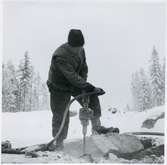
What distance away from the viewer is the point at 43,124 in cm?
200

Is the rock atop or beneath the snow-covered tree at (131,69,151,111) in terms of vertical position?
beneath

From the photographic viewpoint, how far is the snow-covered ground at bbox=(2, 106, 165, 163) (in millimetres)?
1981

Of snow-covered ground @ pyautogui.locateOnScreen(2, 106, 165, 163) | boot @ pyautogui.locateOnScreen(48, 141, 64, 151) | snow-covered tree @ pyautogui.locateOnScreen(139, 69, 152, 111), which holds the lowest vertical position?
boot @ pyautogui.locateOnScreen(48, 141, 64, 151)

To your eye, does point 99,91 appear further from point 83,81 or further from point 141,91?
point 141,91

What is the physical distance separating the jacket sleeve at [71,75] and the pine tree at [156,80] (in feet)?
0.95

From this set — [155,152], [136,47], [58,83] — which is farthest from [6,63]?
[155,152]

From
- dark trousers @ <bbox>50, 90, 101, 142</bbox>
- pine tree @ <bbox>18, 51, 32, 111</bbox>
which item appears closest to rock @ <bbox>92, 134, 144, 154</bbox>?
dark trousers @ <bbox>50, 90, 101, 142</bbox>

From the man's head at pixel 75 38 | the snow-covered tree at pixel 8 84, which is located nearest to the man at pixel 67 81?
the man's head at pixel 75 38

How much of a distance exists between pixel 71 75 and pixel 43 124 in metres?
0.25

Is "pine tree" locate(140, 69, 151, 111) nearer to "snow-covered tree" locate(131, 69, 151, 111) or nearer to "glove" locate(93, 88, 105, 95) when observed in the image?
"snow-covered tree" locate(131, 69, 151, 111)

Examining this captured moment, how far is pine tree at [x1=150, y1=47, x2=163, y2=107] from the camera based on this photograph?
2.02m

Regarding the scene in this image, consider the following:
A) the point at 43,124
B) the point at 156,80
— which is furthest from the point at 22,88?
the point at 156,80

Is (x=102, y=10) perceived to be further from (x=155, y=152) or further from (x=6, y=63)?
(x=155, y=152)

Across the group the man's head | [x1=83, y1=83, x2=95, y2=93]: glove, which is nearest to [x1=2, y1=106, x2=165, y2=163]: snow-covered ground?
[x1=83, y1=83, x2=95, y2=93]: glove
